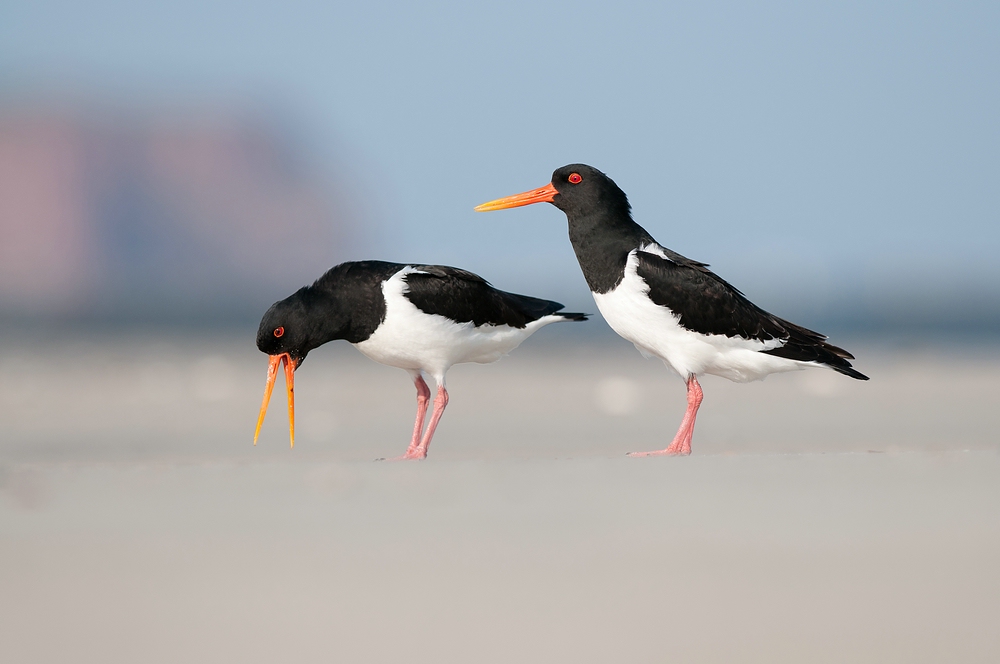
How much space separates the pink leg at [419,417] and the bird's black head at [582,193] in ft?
4.90

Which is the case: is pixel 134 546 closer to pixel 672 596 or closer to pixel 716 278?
pixel 672 596

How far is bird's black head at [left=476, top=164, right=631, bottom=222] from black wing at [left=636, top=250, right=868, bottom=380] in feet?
1.68

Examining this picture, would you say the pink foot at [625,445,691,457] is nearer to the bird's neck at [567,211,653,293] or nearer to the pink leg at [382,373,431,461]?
the bird's neck at [567,211,653,293]

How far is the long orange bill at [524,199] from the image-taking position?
7.43 metres

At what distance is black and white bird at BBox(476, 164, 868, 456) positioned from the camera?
6.65 metres

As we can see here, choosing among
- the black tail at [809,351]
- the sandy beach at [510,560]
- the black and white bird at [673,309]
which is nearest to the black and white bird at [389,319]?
the black and white bird at [673,309]

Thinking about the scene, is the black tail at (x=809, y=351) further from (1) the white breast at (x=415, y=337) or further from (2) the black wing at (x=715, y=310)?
(1) the white breast at (x=415, y=337)

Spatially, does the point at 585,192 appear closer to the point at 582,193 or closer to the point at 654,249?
the point at 582,193

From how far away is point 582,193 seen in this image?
23.7ft

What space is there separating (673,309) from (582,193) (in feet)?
3.66

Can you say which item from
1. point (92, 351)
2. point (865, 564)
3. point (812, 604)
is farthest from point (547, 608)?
point (92, 351)

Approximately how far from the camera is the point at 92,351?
18.9m

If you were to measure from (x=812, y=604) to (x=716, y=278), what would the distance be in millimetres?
2916

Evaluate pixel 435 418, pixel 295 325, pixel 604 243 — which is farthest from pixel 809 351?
pixel 295 325
